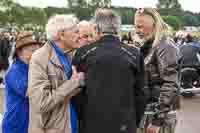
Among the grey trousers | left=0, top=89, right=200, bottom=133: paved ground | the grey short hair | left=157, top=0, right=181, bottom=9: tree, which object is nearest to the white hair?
the grey short hair

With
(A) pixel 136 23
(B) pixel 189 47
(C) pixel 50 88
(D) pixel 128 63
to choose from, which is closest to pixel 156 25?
(A) pixel 136 23

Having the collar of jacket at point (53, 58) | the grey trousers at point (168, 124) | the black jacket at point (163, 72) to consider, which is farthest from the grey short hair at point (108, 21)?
the grey trousers at point (168, 124)

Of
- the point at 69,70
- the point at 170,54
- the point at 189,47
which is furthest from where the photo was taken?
the point at 189,47

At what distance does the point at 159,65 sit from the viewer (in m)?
3.99

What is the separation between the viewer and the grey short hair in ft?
11.7

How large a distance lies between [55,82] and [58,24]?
0.44m

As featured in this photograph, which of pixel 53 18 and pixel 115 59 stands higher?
pixel 53 18

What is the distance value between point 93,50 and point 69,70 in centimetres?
33

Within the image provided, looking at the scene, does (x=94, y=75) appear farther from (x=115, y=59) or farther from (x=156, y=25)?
(x=156, y=25)

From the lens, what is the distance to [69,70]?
3766 millimetres

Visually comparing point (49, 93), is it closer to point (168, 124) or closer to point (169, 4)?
point (168, 124)

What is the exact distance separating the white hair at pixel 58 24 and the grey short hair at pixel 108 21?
0.89ft

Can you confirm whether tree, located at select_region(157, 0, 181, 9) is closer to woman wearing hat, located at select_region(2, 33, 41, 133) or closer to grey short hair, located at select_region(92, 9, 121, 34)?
woman wearing hat, located at select_region(2, 33, 41, 133)

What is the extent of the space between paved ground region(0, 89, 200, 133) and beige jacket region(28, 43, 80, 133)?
4724mm
